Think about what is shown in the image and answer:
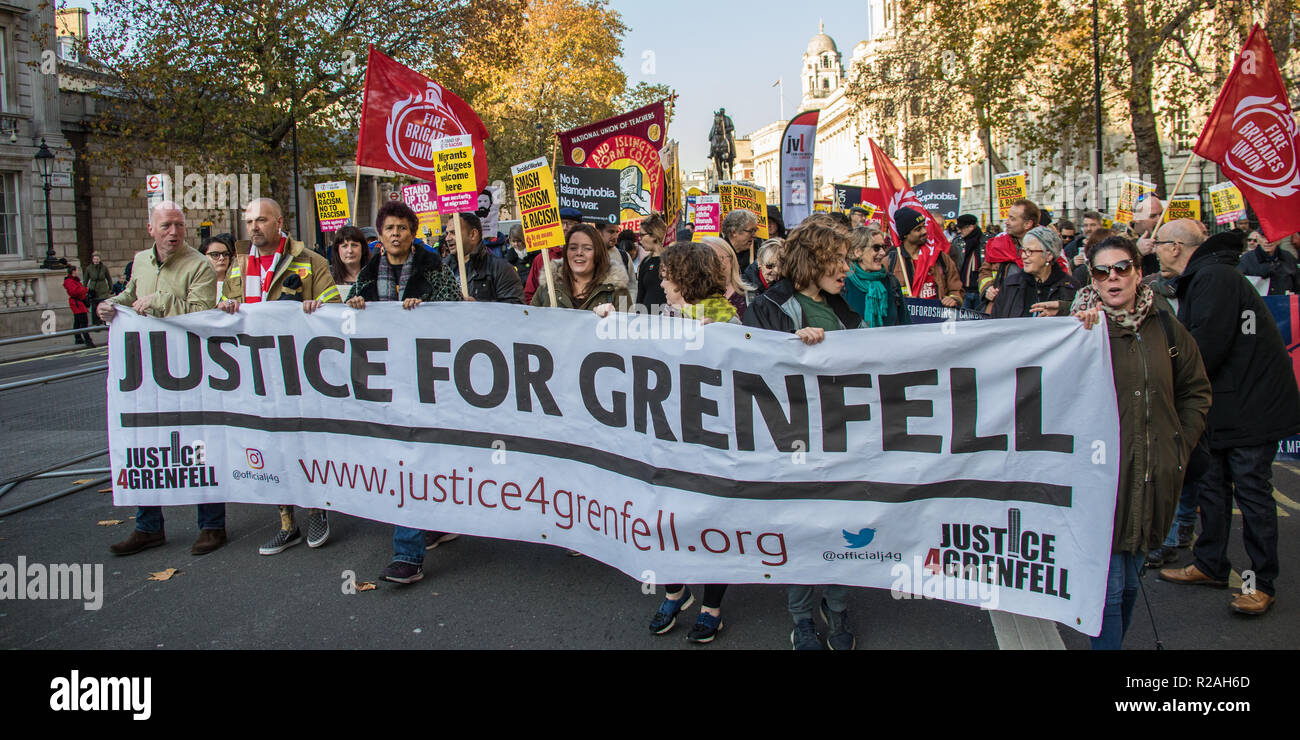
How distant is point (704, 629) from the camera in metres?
4.14

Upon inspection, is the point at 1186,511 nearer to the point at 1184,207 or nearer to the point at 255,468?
the point at 255,468

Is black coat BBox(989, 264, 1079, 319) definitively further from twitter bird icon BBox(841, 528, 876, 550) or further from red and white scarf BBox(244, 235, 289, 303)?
red and white scarf BBox(244, 235, 289, 303)

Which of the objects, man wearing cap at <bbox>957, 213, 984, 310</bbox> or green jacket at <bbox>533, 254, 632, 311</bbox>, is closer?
green jacket at <bbox>533, 254, 632, 311</bbox>

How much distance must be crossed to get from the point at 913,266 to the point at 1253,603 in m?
5.96

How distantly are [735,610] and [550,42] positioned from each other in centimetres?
5156

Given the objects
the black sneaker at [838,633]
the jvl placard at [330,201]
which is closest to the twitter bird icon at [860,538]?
the black sneaker at [838,633]

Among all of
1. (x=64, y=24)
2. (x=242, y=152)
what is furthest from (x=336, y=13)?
(x=64, y=24)

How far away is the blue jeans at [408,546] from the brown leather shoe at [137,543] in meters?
1.72

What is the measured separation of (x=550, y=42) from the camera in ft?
171

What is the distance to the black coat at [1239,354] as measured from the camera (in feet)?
14.6

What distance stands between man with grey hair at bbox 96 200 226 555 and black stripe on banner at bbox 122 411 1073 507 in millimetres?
579

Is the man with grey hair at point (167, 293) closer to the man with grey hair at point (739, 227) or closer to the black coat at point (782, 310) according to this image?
the black coat at point (782, 310)

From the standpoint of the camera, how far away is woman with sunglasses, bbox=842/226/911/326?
5.23 metres

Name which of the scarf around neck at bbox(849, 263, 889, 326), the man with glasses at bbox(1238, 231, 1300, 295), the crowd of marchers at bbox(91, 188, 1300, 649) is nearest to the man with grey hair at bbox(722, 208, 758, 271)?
the crowd of marchers at bbox(91, 188, 1300, 649)
